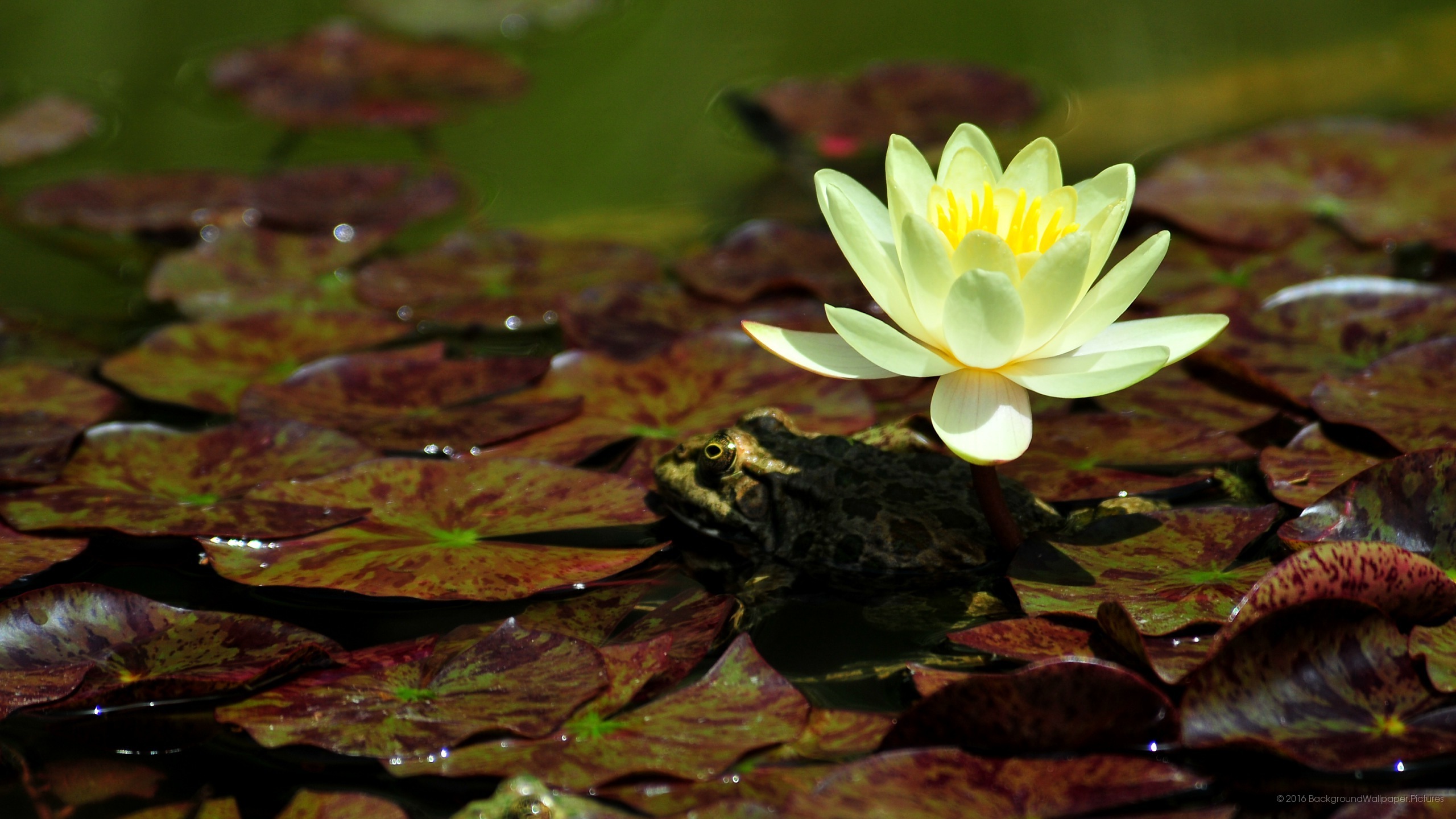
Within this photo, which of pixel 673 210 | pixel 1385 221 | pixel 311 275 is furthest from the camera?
pixel 673 210

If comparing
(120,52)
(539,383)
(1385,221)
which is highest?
(120,52)

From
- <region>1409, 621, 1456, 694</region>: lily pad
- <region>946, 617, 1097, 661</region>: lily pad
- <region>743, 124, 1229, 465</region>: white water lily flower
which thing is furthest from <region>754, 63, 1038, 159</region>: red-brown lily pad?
<region>1409, 621, 1456, 694</region>: lily pad

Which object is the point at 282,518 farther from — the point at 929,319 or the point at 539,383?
the point at 929,319

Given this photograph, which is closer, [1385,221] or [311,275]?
[1385,221]

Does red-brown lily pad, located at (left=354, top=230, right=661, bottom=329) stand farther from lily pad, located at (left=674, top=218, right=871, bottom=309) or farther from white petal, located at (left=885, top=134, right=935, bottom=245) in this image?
white petal, located at (left=885, top=134, right=935, bottom=245)

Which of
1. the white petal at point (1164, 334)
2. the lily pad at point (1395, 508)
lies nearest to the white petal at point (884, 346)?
the white petal at point (1164, 334)

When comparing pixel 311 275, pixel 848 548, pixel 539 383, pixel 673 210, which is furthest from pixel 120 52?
pixel 848 548

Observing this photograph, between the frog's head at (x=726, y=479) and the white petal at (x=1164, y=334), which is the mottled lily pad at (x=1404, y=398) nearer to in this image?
the white petal at (x=1164, y=334)
